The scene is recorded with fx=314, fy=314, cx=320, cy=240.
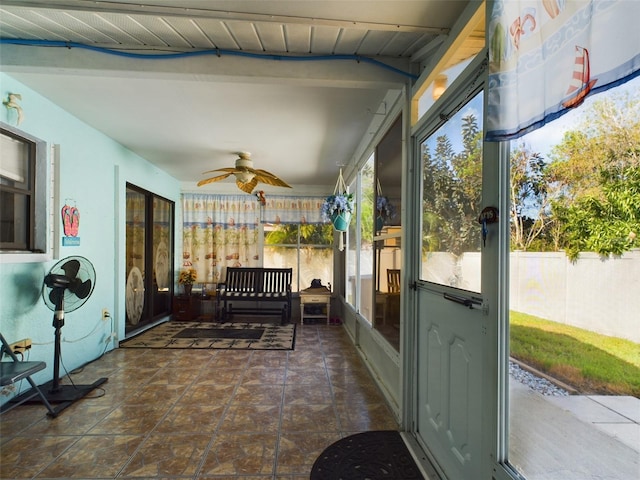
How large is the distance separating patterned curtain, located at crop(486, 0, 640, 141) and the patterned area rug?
140 inches

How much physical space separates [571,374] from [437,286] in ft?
2.74

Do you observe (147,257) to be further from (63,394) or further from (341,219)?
(341,219)

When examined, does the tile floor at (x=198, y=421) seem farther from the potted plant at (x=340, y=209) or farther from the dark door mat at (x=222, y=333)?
the potted plant at (x=340, y=209)

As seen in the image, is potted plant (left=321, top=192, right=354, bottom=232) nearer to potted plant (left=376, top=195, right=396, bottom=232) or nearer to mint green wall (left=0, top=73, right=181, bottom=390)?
potted plant (left=376, top=195, right=396, bottom=232)

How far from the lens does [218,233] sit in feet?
19.3

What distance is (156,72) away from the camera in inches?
78.0

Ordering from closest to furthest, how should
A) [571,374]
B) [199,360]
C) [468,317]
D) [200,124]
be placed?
[571,374] < [468,317] < [200,124] < [199,360]

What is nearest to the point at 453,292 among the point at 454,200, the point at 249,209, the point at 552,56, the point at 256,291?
the point at 454,200

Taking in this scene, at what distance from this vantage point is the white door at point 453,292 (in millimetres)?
1337

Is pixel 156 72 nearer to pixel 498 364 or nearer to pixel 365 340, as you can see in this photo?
pixel 498 364

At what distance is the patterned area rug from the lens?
3.96m

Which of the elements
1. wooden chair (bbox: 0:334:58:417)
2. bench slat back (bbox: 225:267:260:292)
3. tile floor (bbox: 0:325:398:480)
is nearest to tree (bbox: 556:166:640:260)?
tile floor (bbox: 0:325:398:480)

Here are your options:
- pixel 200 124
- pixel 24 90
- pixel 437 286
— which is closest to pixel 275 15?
pixel 437 286

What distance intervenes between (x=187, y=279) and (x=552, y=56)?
18.5 feet
